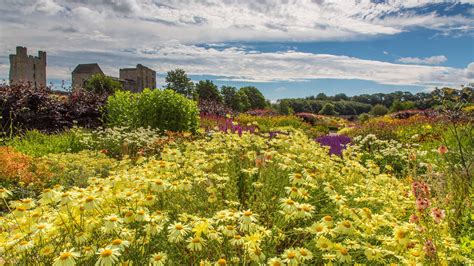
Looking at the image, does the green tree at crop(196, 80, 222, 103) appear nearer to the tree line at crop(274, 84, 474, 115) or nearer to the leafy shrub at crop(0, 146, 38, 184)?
the tree line at crop(274, 84, 474, 115)

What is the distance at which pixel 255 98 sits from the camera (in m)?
45.8

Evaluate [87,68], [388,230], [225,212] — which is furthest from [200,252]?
[87,68]

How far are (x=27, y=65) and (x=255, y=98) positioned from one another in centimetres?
3266

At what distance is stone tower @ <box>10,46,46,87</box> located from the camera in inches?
2108

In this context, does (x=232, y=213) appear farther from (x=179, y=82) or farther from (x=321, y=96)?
(x=321, y=96)

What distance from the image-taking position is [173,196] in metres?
3.36

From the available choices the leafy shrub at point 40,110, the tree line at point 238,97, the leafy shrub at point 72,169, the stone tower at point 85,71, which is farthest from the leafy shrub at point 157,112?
the stone tower at point 85,71

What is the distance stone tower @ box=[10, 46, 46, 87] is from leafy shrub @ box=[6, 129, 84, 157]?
A: 47744 mm

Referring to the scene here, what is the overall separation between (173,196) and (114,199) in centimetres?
56

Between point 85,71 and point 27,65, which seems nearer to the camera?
point 27,65

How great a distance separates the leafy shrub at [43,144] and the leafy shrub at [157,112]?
1983 millimetres

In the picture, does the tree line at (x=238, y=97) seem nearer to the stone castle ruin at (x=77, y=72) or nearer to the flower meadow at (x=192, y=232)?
the stone castle ruin at (x=77, y=72)

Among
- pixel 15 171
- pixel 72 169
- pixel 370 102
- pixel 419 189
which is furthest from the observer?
pixel 370 102

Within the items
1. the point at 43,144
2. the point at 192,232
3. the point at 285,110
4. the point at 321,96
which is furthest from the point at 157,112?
the point at 321,96
